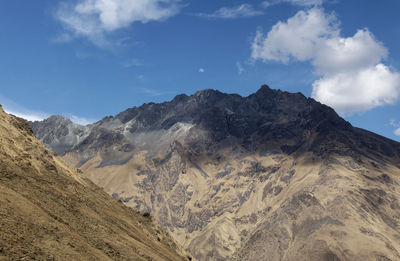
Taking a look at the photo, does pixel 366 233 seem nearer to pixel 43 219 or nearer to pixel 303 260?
pixel 303 260

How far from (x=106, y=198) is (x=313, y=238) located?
146960mm

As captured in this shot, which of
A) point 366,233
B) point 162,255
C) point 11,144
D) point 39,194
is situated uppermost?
point 366,233

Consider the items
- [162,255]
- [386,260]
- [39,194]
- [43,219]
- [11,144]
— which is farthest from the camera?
[386,260]

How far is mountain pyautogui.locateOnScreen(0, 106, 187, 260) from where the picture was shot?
1502 inches

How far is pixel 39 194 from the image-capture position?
49.5 meters

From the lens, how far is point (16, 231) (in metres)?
37.7

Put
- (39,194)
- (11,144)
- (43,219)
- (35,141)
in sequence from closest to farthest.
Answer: (43,219) < (39,194) < (11,144) < (35,141)

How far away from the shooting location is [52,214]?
46.5 m

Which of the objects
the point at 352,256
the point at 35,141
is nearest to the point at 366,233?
the point at 352,256

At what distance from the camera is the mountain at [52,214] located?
125 feet

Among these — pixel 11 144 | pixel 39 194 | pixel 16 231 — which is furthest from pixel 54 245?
pixel 11 144

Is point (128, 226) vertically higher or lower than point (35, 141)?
lower

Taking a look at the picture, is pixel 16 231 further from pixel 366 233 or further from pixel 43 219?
pixel 366 233

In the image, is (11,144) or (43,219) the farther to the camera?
(11,144)
